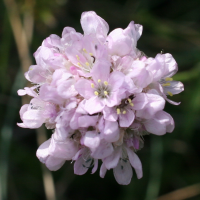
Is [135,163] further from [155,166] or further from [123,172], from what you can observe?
[155,166]

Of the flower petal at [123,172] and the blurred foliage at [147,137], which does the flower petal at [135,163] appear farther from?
the blurred foliage at [147,137]

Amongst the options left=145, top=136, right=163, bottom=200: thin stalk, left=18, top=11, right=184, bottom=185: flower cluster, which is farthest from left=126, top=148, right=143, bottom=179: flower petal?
left=145, top=136, right=163, bottom=200: thin stalk

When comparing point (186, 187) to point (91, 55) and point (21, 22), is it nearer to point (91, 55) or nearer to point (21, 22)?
point (91, 55)

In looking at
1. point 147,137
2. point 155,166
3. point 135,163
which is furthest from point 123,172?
point 147,137

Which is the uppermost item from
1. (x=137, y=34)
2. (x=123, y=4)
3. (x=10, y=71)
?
(x=123, y=4)

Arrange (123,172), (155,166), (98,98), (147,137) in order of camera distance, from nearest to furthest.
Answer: (98,98), (123,172), (155,166), (147,137)

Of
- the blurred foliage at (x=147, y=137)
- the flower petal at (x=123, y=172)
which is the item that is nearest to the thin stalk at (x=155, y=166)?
the blurred foliage at (x=147, y=137)

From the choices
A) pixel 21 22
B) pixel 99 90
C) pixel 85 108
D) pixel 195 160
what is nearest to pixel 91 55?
pixel 99 90
